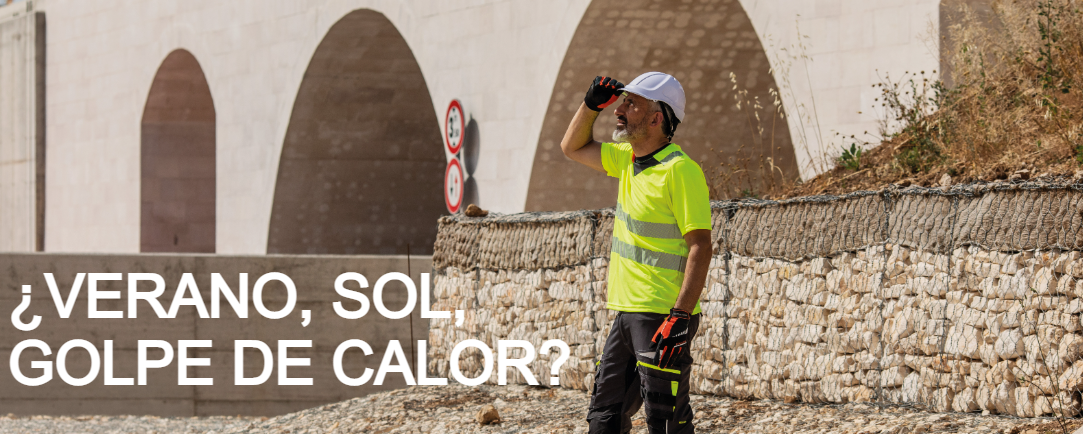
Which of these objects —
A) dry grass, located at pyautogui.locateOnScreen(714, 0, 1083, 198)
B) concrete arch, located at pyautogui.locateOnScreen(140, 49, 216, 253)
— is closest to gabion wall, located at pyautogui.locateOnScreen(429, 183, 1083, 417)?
dry grass, located at pyautogui.locateOnScreen(714, 0, 1083, 198)

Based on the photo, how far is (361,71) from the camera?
17.8 m

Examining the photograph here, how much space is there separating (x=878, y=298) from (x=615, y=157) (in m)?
2.13

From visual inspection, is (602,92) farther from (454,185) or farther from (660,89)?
(454,185)

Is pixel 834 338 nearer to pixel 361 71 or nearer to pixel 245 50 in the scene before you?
pixel 361 71

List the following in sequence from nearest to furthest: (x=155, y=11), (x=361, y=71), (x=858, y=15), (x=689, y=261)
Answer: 1. (x=689, y=261)
2. (x=858, y=15)
3. (x=361, y=71)
4. (x=155, y=11)

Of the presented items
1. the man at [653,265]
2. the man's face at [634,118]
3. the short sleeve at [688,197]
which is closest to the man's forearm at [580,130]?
the man at [653,265]

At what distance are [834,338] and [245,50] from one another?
13.5 m

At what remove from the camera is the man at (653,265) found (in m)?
4.23

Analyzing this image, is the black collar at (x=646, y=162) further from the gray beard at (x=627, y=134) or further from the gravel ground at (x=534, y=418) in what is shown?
the gravel ground at (x=534, y=418)

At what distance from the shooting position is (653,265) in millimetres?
4410

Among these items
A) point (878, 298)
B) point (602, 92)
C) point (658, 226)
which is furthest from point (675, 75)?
point (658, 226)

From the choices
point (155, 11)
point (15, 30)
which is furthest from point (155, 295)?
point (15, 30)

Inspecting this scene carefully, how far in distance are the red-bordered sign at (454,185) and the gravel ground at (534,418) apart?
4581 mm

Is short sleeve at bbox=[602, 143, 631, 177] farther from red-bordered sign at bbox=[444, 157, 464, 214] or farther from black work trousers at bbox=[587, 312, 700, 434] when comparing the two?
red-bordered sign at bbox=[444, 157, 464, 214]
